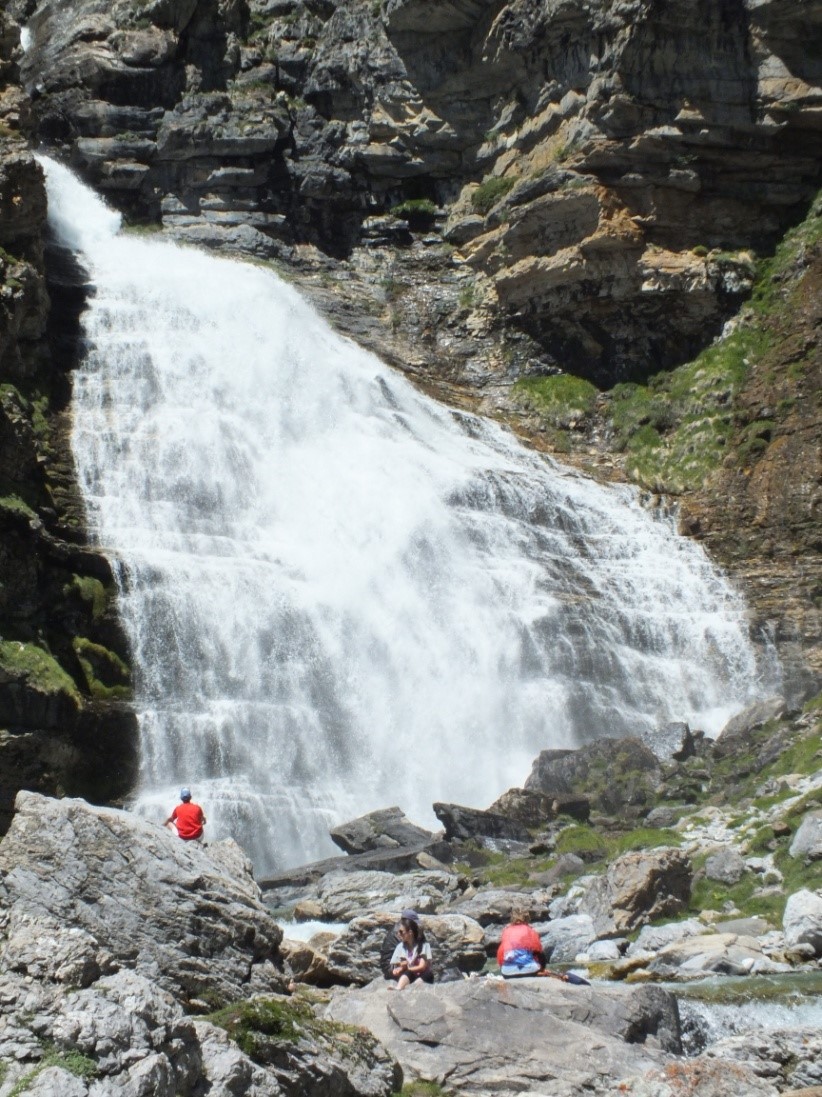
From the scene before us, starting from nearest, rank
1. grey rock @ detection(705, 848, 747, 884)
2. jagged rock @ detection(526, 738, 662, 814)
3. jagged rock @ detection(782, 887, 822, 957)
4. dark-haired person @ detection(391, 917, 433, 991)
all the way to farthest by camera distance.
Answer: dark-haired person @ detection(391, 917, 433, 991) → jagged rock @ detection(782, 887, 822, 957) → grey rock @ detection(705, 848, 747, 884) → jagged rock @ detection(526, 738, 662, 814)

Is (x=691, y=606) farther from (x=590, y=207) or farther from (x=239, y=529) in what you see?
(x=590, y=207)

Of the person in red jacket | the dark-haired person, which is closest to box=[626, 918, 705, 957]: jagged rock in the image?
the person in red jacket

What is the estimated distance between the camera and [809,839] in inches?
528

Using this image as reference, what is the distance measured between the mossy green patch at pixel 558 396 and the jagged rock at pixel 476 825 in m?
20.3

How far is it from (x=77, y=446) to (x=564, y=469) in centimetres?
1424

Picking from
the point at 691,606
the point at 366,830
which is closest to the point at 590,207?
the point at 691,606

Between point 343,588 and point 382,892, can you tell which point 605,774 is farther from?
point 343,588

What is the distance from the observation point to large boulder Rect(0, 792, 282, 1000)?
25.6ft

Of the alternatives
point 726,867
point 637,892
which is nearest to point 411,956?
point 637,892

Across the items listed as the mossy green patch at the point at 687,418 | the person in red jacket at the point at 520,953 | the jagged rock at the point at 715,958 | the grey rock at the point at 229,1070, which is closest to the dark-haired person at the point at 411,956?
the person in red jacket at the point at 520,953

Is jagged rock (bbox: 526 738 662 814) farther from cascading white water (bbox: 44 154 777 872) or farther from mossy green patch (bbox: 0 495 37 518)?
mossy green patch (bbox: 0 495 37 518)

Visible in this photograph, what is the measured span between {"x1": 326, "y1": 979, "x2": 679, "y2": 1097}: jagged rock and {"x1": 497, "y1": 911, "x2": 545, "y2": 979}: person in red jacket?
0.73 metres

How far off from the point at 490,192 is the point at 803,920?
33.6 metres

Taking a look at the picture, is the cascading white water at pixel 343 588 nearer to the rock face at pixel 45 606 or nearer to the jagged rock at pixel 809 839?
the rock face at pixel 45 606
